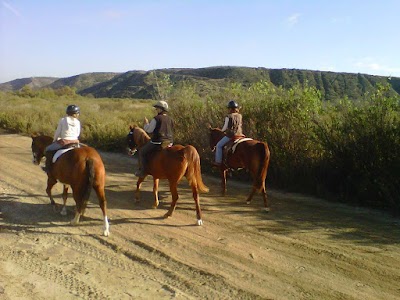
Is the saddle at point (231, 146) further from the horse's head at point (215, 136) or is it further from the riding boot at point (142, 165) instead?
the riding boot at point (142, 165)

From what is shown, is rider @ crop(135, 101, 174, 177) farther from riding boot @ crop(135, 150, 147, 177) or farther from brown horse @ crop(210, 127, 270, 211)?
brown horse @ crop(210, 127, 270, 211)

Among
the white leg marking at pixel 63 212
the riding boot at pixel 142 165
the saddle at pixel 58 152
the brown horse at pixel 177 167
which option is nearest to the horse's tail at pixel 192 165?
the brown horse at pixel 177 167

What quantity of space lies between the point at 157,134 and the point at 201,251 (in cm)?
302

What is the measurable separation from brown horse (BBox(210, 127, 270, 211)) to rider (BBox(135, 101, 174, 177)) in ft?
6.48

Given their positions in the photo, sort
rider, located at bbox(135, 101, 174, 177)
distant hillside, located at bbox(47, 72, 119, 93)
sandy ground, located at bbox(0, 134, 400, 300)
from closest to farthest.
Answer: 1. sandy ground, located at bbox(0, 134, 400, 300)
2. rider, located at bbox(135, 101, 174, 177)
3. distant hillside, located at bbox(47, 72, 119, 93)

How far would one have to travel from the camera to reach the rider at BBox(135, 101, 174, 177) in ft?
26.9

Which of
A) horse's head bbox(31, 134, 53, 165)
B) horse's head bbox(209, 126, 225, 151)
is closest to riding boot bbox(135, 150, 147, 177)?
horse's head bbox(31, 134, 53, 165)

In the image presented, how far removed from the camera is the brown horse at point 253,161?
860cm

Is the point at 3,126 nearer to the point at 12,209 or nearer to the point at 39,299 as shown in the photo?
the point at 12,209

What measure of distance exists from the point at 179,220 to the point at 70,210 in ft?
8.43

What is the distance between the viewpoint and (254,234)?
6965 mm

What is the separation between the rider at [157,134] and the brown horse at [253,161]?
1976mm

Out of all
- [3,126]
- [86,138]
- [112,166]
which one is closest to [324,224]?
[112,166]

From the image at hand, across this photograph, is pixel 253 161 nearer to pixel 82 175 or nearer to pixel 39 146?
pixel 82 175
